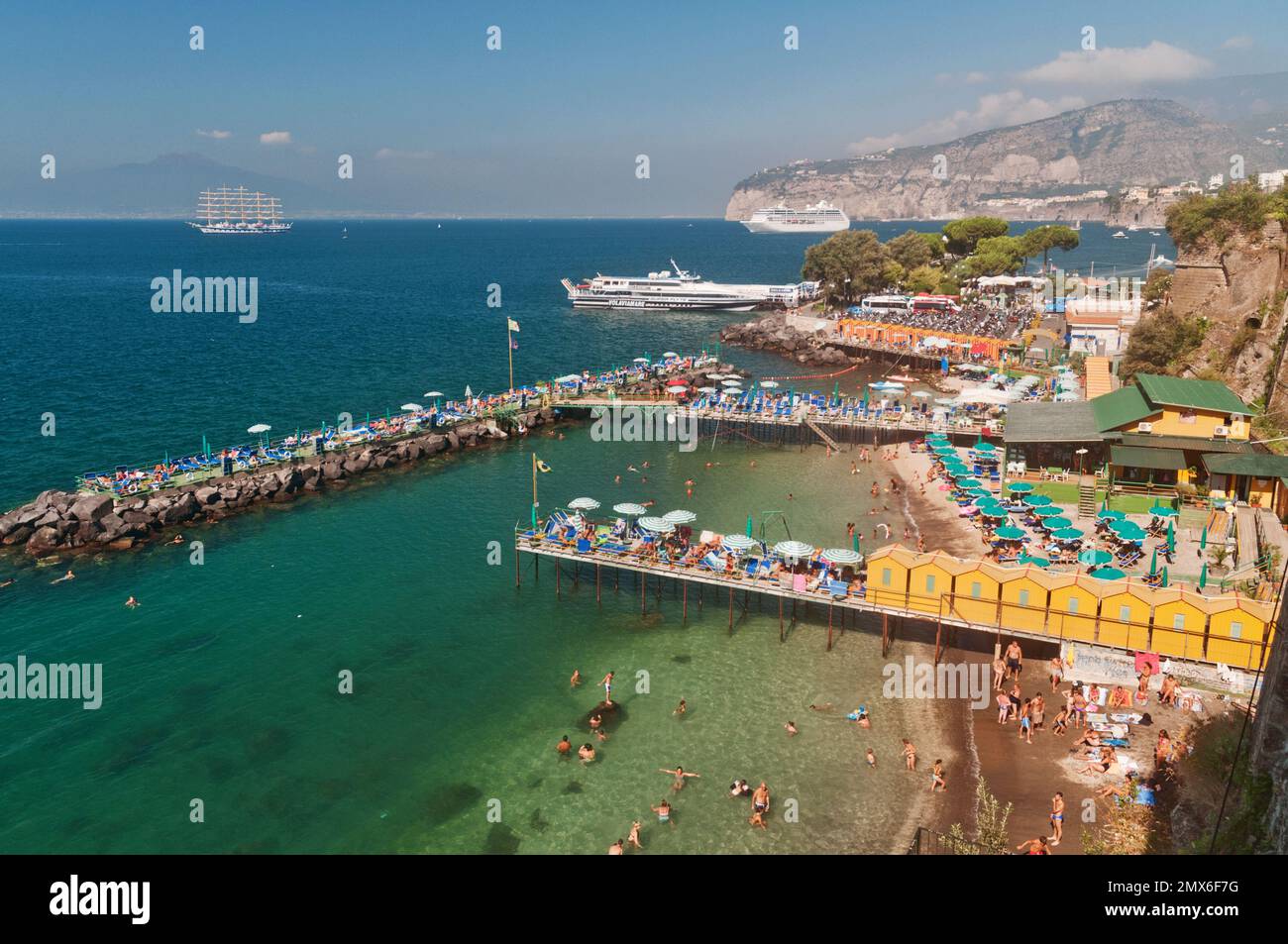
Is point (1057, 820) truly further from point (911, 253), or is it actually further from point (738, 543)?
point (911, 253)

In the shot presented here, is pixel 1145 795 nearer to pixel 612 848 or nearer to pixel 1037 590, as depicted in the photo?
pixel 1037 590

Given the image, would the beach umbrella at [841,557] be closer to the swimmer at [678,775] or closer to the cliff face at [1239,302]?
the swimmer at [678,775]

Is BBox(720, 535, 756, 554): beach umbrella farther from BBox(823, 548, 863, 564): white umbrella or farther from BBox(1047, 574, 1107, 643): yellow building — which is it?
BBox(1047, 574, 1107, 643): yellow building

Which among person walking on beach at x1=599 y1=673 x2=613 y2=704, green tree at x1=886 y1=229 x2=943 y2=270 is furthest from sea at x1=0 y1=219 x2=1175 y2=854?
green tree at x1=886 y1=229 x2=943 y2=270

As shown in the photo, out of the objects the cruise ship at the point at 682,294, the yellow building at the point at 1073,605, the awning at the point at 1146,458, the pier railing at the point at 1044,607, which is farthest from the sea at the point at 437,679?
the cruise ship at the point at 682,294
